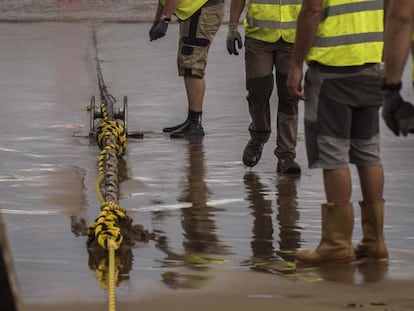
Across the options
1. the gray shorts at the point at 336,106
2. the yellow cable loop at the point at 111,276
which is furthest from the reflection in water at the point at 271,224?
the yellow cable loop at the point at 111,276

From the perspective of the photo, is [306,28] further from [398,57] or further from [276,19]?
[276,19]

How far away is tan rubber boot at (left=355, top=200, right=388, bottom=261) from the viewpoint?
21.4 feet

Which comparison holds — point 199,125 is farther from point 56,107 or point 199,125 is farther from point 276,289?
point 276,289

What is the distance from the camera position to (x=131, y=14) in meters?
21.2

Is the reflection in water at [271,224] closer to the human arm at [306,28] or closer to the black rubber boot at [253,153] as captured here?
the black rubber boot at [253,153]

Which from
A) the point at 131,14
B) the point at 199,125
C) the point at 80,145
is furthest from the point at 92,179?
the point at 131,14

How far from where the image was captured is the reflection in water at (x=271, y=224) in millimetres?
6477

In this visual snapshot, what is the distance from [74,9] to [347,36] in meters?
15.9

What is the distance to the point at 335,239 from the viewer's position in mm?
6445

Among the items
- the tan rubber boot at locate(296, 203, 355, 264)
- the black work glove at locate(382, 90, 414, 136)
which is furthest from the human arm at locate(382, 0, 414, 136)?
the tan rubber boot at locate(296, 203, 355, 264)

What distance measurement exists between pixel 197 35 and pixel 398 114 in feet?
17.5

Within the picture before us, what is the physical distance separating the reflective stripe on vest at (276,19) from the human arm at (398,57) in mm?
3277

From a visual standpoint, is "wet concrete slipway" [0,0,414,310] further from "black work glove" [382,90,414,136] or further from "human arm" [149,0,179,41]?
"black work glove" [382,90,414,136]

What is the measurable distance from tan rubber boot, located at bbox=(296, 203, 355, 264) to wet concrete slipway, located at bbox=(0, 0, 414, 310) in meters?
0.10
